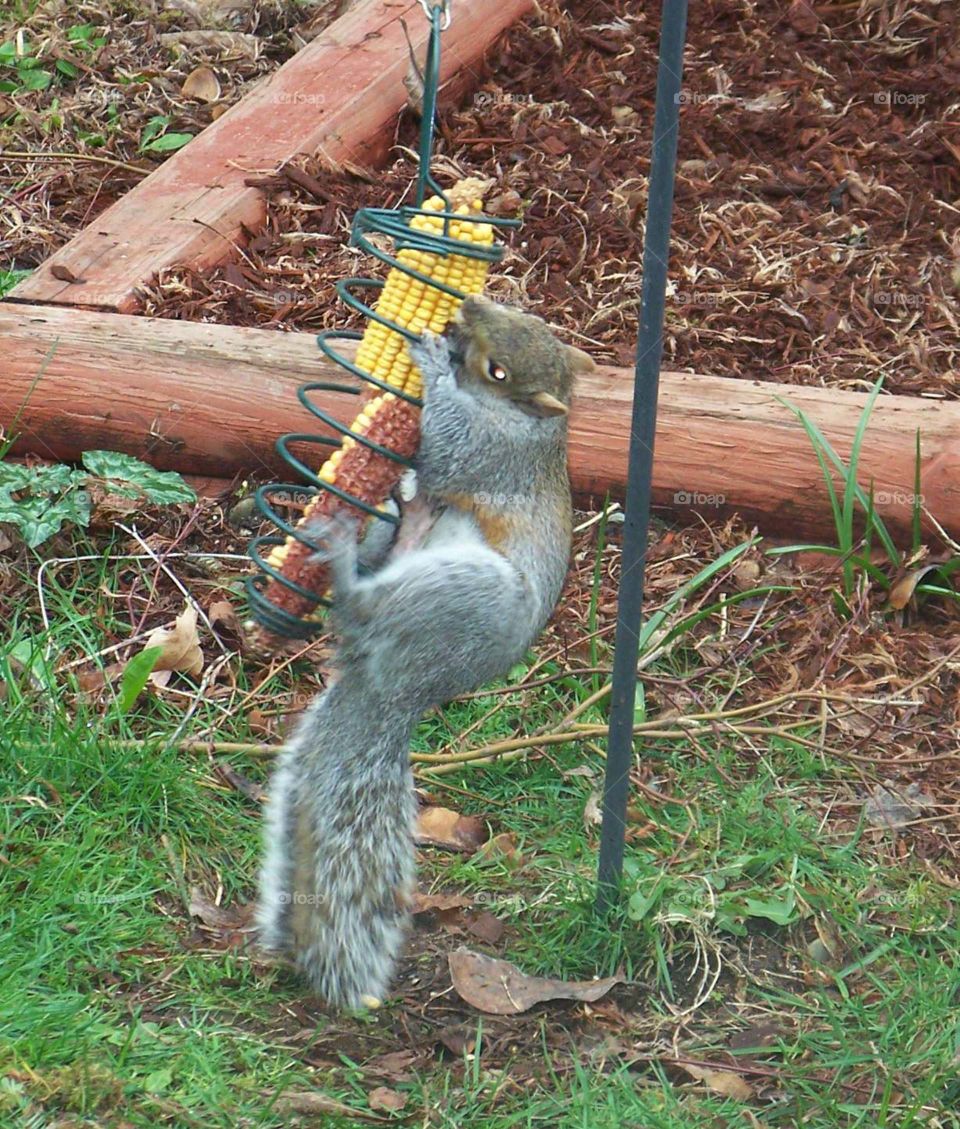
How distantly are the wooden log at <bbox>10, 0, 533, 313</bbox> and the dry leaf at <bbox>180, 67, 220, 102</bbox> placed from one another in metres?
0.48

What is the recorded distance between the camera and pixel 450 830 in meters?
3.16

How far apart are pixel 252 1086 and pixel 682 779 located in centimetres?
129

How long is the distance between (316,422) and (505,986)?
1.69m

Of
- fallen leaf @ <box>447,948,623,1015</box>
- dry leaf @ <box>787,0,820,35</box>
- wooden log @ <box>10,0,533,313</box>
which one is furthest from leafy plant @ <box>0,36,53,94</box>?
fallen leaf @ <box>447,948,623,1015</box>

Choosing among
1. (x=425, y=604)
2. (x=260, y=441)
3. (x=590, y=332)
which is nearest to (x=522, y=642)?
(x=425, y=604)

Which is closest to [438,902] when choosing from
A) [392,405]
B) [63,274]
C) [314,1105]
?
[314,1105]

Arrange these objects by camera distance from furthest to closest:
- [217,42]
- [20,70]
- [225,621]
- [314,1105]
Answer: [217,42] → [20,70] → [225,621] → [314,1105]

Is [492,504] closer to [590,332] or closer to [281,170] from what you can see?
[590,332]

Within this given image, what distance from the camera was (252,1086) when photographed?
7.70 ft

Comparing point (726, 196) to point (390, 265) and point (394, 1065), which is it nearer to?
point (390, 265)

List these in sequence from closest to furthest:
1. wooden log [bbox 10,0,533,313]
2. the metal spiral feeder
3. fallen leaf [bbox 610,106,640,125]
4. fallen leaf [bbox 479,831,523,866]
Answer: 1. the metal spiral feeder
2. fallen leaf [bbox 479,831,523,866]
3. wooden log [bbox 10,0,533,313]
4. fallen leaf [bbox 610,106,640,125]

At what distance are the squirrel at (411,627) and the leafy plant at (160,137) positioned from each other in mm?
3198

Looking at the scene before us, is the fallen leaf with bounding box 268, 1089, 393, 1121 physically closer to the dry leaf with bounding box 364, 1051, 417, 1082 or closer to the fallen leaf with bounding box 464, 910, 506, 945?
the dry leaf with bounding box 364, 1051, 417, 1082

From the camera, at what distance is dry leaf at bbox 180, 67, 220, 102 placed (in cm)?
575
